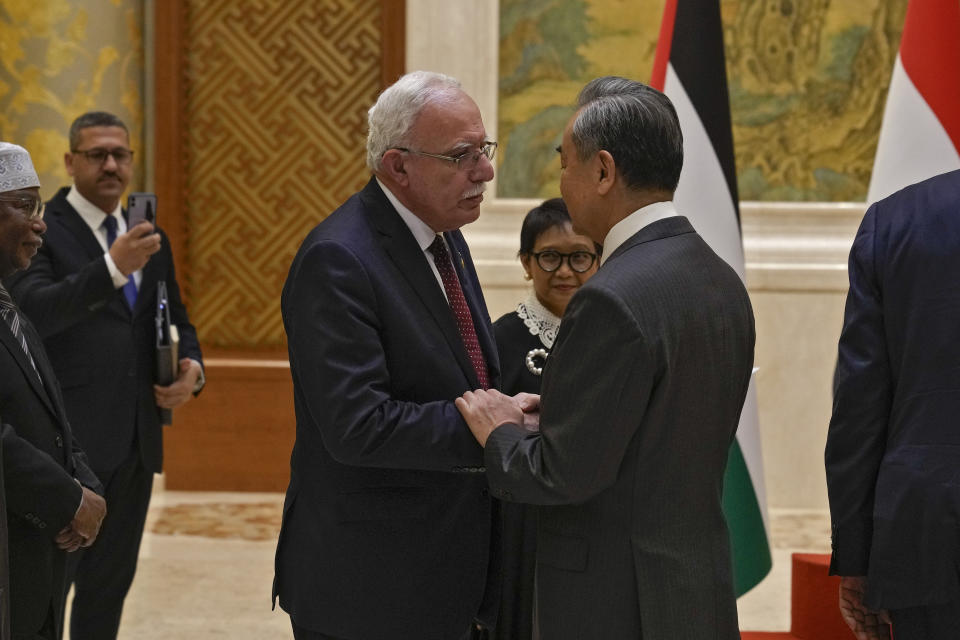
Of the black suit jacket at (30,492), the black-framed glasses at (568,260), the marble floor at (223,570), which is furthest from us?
the marble floor at (223,570)

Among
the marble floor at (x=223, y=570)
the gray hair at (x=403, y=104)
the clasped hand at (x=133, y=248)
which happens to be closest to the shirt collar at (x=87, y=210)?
the clasped hand at (x=133, y=248)

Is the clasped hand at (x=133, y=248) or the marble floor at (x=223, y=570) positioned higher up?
→ the clasped hand at (x=133, y=248)

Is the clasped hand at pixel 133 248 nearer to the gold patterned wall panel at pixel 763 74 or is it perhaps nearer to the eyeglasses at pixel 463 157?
the eyeglasses at pixel 463 157

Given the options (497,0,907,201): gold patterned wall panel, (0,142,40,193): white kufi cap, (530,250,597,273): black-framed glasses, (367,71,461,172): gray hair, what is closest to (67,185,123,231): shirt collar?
(0,142,40,193): white kufi cap

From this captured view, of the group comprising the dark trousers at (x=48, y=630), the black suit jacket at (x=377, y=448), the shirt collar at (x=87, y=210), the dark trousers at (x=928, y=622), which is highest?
the shirt collar at (x=87, y=210)

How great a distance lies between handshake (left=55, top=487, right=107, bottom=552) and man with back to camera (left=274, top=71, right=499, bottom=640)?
21.7 inches

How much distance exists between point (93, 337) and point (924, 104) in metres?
2.74

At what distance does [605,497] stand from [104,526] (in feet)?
7.70

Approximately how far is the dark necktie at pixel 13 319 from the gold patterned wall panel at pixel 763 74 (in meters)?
4.01

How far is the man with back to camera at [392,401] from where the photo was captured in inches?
84.1

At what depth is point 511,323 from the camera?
10.4 ft

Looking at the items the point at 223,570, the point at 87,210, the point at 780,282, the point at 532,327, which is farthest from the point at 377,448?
the point at 780,282

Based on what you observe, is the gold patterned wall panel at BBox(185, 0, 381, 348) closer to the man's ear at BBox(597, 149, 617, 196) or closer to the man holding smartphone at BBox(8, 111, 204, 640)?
the man holding smartphone at BBox(8, 111, 204, 640)

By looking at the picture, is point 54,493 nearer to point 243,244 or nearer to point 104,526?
point 104,526
